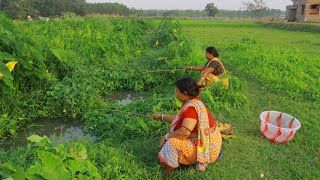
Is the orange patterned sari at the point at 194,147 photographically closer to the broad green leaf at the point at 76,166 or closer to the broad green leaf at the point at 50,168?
the broad green leaf at the point at 76,166

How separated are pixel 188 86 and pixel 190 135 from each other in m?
0.58

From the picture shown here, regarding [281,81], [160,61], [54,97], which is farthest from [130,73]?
[281,81]

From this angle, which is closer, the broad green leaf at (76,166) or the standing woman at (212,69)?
the broad green leaf at (76,166)

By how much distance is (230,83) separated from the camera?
576 centimetres

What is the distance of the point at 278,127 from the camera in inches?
161

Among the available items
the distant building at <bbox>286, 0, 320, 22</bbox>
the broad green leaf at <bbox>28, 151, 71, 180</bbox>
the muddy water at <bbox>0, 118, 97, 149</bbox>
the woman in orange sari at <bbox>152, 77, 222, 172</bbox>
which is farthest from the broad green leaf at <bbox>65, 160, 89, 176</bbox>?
the distant building at <bbox>286, 0, 320, 22</bbox>

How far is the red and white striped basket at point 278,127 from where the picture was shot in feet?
13.3

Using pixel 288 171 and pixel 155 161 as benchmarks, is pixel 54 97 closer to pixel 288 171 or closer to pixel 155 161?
pixel 155 161

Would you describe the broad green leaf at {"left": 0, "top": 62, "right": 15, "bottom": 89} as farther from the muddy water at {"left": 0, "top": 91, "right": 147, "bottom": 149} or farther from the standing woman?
the standing woman

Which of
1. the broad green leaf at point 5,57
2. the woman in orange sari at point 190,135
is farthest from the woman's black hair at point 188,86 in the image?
the broad green leaf at point 5,57

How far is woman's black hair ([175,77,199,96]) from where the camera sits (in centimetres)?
319

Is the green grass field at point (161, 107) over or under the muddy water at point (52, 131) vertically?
over

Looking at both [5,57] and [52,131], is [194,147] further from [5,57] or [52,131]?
[5,57]

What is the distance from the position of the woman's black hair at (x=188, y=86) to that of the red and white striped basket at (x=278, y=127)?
1.61 metres
